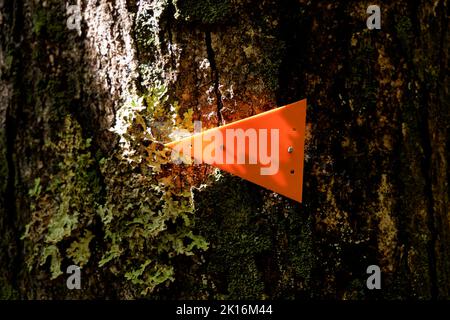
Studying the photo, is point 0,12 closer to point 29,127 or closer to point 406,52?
point 29,127

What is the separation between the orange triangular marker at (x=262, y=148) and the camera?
4.56ft

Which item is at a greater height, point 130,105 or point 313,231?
point 130,105

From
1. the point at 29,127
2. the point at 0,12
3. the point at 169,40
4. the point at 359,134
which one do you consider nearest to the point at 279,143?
the point at 359,134

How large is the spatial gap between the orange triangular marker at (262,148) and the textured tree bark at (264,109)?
0.03 metres

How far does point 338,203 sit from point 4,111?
1.02 metres

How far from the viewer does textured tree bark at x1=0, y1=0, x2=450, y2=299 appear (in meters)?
1.38

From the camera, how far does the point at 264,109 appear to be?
140cm

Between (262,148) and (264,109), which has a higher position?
(264,109)

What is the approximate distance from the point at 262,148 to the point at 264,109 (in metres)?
0.11

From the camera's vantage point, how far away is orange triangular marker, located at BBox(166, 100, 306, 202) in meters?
1.39

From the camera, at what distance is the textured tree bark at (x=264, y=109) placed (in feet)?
4.54

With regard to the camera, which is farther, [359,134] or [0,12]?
[0,12]

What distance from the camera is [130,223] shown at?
1.42m

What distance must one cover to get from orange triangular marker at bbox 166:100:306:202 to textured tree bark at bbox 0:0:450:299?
28 millimetres
